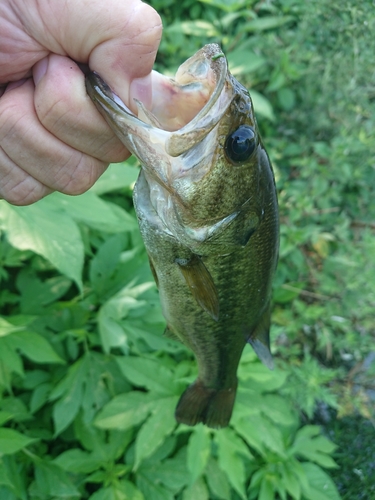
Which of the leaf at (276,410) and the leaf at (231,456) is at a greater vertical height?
the leaf at (231,456)

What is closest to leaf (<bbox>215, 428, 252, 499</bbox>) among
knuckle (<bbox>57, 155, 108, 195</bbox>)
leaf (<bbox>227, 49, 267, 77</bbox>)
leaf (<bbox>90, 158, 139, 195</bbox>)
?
leaf (<bbox>90, 158, 139, 195</bbox>)

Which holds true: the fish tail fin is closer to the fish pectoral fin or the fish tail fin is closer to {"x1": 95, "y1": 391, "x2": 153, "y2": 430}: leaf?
the fish pectoral fin

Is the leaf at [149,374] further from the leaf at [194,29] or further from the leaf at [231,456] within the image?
the leaf at [194,29]

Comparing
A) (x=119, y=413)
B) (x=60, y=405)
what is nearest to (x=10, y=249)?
(x=60, y=405)

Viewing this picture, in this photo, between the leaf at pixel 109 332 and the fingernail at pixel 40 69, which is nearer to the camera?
the fingernail at pixel 40 69

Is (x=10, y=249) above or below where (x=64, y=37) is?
below

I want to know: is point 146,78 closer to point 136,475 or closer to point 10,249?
point 10,249

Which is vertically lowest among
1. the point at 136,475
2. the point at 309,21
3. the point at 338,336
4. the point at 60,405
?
the point at 338,336

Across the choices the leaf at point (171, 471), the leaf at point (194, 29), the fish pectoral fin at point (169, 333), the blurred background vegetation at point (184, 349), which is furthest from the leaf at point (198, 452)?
the leaf at point (194, 29)
